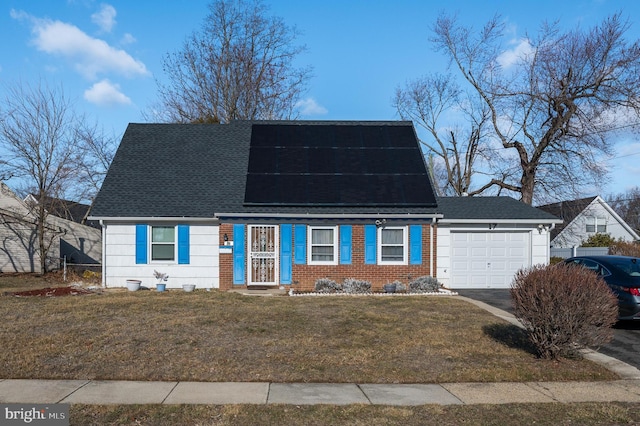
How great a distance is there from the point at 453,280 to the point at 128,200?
11.6 meters

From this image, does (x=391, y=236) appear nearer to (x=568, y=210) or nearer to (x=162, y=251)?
(x=162, y=251)

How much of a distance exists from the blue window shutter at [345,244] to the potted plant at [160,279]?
5.84m

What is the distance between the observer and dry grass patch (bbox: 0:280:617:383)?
7.75 meters

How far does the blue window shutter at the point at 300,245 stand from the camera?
56.9ft

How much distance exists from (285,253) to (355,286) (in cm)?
266

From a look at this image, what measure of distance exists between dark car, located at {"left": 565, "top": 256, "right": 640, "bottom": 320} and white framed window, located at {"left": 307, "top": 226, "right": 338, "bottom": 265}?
300 inches

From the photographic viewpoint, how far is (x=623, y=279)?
11383 mm

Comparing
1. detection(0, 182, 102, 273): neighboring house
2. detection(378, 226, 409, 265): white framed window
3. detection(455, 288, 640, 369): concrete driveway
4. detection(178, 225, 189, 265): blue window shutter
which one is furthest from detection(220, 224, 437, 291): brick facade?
detection(0, 182, 102, 273): neighboring house

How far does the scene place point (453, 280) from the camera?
727 inches

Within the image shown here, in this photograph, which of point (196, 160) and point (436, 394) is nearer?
point (436, 394)

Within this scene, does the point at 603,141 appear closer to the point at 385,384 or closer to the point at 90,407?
the point at 385,384

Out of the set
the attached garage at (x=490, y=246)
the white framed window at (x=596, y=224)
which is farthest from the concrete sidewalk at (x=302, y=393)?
the white framed window at (x=596, y=224)

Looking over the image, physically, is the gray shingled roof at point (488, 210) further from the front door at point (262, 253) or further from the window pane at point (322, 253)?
the front door at point (262, 253)

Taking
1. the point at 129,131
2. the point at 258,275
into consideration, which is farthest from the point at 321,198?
the point at 129,131
